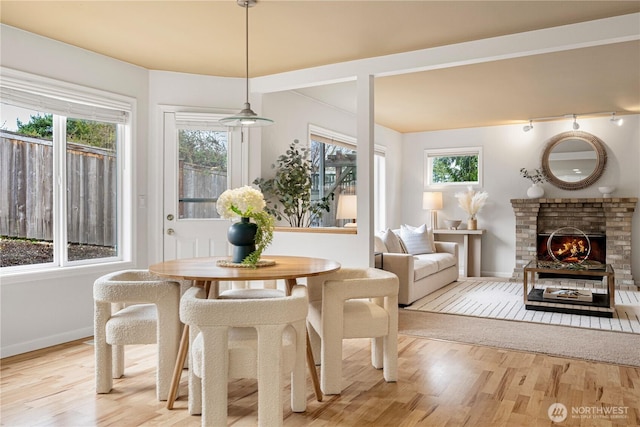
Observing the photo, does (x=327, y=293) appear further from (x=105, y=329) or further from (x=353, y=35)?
(x=353, y=35)

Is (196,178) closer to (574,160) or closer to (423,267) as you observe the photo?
(423,267)

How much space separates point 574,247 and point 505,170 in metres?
1.54

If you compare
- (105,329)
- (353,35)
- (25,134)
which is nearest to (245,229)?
(105,329)

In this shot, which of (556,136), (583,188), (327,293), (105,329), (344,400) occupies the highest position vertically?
(556,136)

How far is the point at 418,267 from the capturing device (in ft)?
18.4

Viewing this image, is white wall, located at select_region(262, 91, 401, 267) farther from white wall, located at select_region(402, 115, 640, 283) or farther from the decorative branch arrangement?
the decorative branch arrangement

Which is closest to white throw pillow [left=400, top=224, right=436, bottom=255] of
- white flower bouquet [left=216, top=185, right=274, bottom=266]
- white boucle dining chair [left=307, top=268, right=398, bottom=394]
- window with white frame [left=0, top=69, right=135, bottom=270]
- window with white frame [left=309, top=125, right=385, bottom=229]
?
window with white frame [left=309, top=125, right=385, bottom=229]

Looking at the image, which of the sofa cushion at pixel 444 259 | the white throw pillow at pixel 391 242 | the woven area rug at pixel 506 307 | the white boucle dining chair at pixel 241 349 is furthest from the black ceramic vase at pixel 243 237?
the sofa cushion at pixel 444 259

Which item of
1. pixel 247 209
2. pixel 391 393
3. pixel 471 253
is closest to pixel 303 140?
pixel 247 209

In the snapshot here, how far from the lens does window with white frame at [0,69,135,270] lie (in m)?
3.62

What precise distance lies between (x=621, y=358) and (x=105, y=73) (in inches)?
184

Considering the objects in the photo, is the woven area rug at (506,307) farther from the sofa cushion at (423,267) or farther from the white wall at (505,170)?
the white wall at (505,170)

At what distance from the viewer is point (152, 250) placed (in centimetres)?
466

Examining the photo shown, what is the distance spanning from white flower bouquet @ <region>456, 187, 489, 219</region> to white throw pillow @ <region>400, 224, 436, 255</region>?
1272mm
